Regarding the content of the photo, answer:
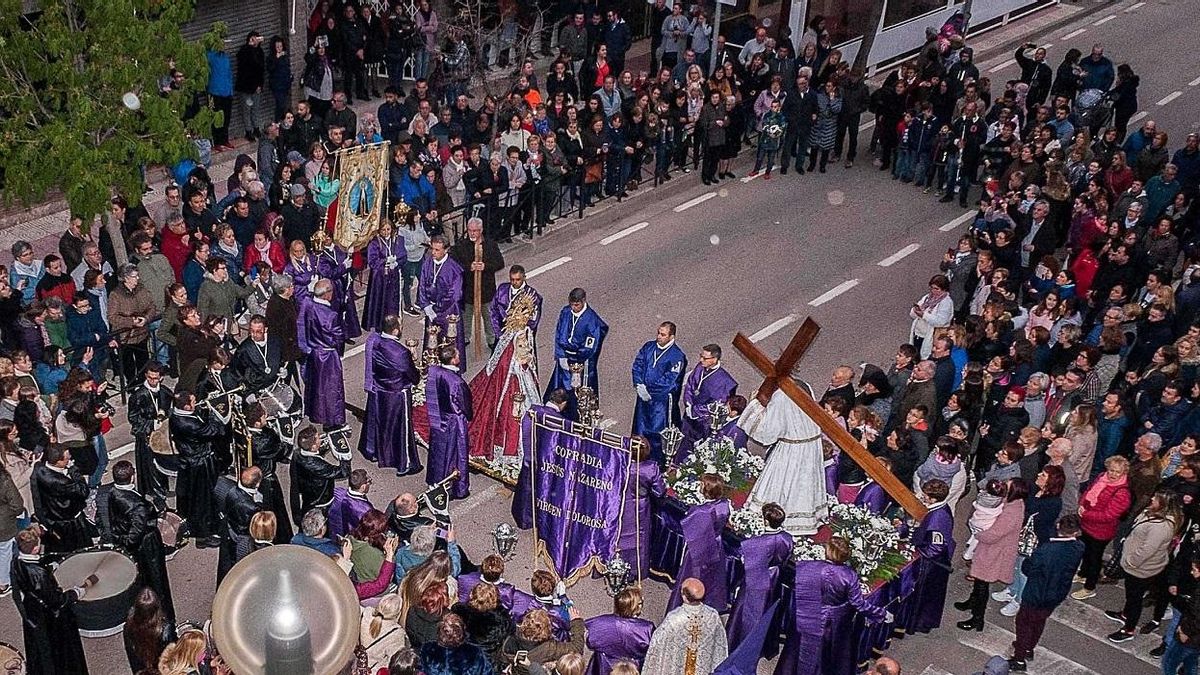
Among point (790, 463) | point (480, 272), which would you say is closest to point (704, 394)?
point (790, 463)

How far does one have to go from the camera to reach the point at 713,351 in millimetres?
13195

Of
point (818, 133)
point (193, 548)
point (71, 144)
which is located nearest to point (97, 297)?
point (71, 144)

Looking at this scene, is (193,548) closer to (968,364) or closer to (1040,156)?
(968,364)

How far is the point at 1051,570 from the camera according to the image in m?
11.3

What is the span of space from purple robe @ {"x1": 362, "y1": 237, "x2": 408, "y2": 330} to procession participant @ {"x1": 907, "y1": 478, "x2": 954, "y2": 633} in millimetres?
7288

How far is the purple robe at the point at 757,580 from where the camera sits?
11.0 m

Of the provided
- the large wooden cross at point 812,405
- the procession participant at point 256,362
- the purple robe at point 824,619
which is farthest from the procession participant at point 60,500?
the purple robe at point 824,619

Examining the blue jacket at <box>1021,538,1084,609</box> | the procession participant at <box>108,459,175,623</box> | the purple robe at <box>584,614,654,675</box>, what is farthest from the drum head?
the blue jacket at <box>1021,538,1084,609</box>

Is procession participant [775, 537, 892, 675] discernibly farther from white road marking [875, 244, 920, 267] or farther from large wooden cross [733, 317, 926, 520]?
white road marking [875, 244, 920, 267]

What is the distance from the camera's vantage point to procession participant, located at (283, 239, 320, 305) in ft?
49.5

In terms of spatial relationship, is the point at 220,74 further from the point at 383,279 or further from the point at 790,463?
the point at 790,463

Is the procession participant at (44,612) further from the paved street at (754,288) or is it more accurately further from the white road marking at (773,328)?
the white road marking at (773,328)

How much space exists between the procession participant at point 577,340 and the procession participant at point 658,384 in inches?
25.6

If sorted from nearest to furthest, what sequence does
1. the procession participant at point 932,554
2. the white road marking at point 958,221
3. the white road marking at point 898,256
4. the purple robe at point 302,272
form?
the procession participant at point 932,554 < the purple robe at point 302,272 < the white road marking at point 898,256 < the white road marking at point 958,221
